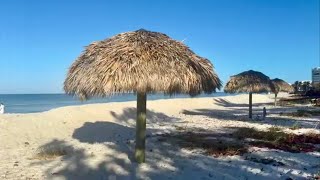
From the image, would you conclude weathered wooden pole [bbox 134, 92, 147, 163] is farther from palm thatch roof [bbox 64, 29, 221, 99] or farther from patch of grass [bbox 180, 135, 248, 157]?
patch of grass [bbox 180, 135, 248, 157]

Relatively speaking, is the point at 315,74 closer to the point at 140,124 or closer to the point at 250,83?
the point at 250,83

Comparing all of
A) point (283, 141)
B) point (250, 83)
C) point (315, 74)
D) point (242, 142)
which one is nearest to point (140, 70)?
point (242, 142)

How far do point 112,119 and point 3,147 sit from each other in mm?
10092

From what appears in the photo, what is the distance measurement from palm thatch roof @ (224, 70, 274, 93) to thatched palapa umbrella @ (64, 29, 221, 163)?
14.8 m

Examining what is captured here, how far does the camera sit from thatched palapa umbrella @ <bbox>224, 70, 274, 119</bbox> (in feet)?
76.1

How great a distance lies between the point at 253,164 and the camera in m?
8.42

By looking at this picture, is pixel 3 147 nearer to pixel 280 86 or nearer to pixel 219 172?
pixel 219 172

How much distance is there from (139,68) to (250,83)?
16.3 meters

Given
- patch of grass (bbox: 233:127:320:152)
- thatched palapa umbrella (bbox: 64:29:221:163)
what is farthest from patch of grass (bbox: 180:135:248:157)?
thatched palapa umbrella (bbox: 64:29:221:163)

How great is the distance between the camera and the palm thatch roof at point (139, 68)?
7.84 m

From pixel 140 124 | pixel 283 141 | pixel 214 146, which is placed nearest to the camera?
pixel 140 124

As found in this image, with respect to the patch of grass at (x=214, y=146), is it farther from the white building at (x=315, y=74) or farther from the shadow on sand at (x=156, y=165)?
the white building at (x=315, y=74)

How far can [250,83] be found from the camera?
23.2 m

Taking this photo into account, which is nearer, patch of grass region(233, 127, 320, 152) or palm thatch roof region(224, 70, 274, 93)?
patch of grass region(233, 127, 320, 152)
